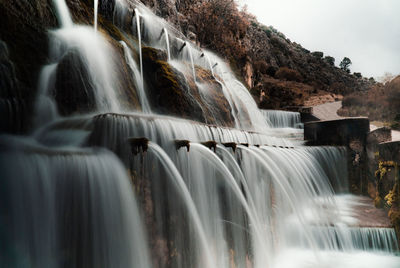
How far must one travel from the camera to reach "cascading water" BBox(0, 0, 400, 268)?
223cm

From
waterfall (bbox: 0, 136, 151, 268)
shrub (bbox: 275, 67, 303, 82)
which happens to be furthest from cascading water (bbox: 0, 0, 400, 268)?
shrub (bbox: 275, 67, 303, 82)

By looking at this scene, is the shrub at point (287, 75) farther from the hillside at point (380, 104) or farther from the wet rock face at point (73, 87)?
the wet rock face at point (73, 87)

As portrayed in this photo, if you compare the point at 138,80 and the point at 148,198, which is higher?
the point at 138,80

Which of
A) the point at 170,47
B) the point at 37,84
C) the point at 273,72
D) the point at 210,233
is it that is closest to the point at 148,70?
the point at 37,84

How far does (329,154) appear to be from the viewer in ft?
33.7

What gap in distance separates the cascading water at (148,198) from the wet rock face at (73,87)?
165mm

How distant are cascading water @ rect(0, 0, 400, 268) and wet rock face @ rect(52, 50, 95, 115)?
0.16 m

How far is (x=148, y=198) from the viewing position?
2.93 meters

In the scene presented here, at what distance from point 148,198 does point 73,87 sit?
10.8 feet

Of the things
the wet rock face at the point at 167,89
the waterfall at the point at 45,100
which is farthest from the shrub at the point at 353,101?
the waterfall at the point at 45,100

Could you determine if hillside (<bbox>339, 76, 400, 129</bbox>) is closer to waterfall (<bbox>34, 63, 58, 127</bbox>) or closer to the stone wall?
the stone wall

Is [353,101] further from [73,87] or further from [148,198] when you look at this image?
[148,198]

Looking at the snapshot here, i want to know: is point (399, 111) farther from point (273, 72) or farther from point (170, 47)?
point (273, 72)

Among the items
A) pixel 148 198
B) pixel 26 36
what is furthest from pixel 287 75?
pixel 148 198
